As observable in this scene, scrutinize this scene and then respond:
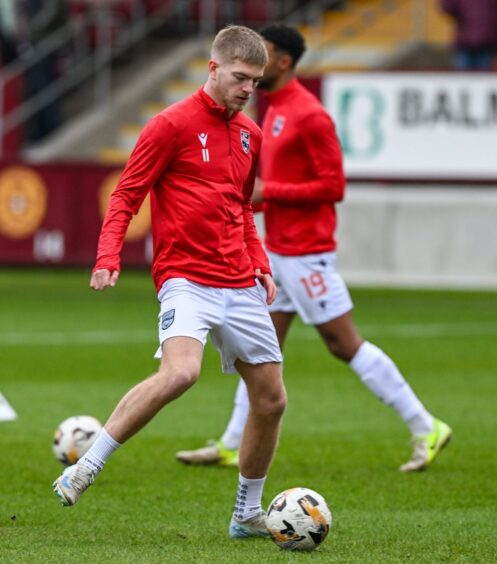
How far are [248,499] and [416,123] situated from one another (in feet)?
53.2

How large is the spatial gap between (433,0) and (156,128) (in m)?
21.9

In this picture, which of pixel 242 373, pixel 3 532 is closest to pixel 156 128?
pixel 242 373

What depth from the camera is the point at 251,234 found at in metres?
7.23

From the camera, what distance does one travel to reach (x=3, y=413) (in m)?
10.9

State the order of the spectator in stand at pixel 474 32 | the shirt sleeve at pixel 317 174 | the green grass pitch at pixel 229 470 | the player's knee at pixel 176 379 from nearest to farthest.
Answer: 1. the player's knee at pixel 176 379
2. the green grass pitch at pixel 229 470
3. the shirt sleeve at pixel 317 174
4. the spectator in stand at pixel 474 32

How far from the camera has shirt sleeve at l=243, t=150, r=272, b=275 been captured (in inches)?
284

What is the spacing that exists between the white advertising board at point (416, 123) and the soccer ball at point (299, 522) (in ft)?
52.0

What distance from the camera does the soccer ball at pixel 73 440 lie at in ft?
28.9

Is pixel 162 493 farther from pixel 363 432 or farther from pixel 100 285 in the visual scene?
pixel 363 432

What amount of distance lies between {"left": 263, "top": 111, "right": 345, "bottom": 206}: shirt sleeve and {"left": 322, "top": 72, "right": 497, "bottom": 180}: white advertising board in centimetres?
1316

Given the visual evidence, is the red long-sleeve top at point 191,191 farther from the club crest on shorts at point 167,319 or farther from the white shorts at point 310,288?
the white shorts at point 310,288

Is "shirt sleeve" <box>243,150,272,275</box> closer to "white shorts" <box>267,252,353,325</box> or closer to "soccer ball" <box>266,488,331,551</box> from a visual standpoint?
"soccer ball" <box>266,488,331,551</box>

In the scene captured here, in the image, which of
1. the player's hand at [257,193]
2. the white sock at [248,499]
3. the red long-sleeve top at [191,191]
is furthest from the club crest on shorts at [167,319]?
the player's hand at [257,193]

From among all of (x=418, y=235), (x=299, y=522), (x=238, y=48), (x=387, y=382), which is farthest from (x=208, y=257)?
(x=418, y=235)
